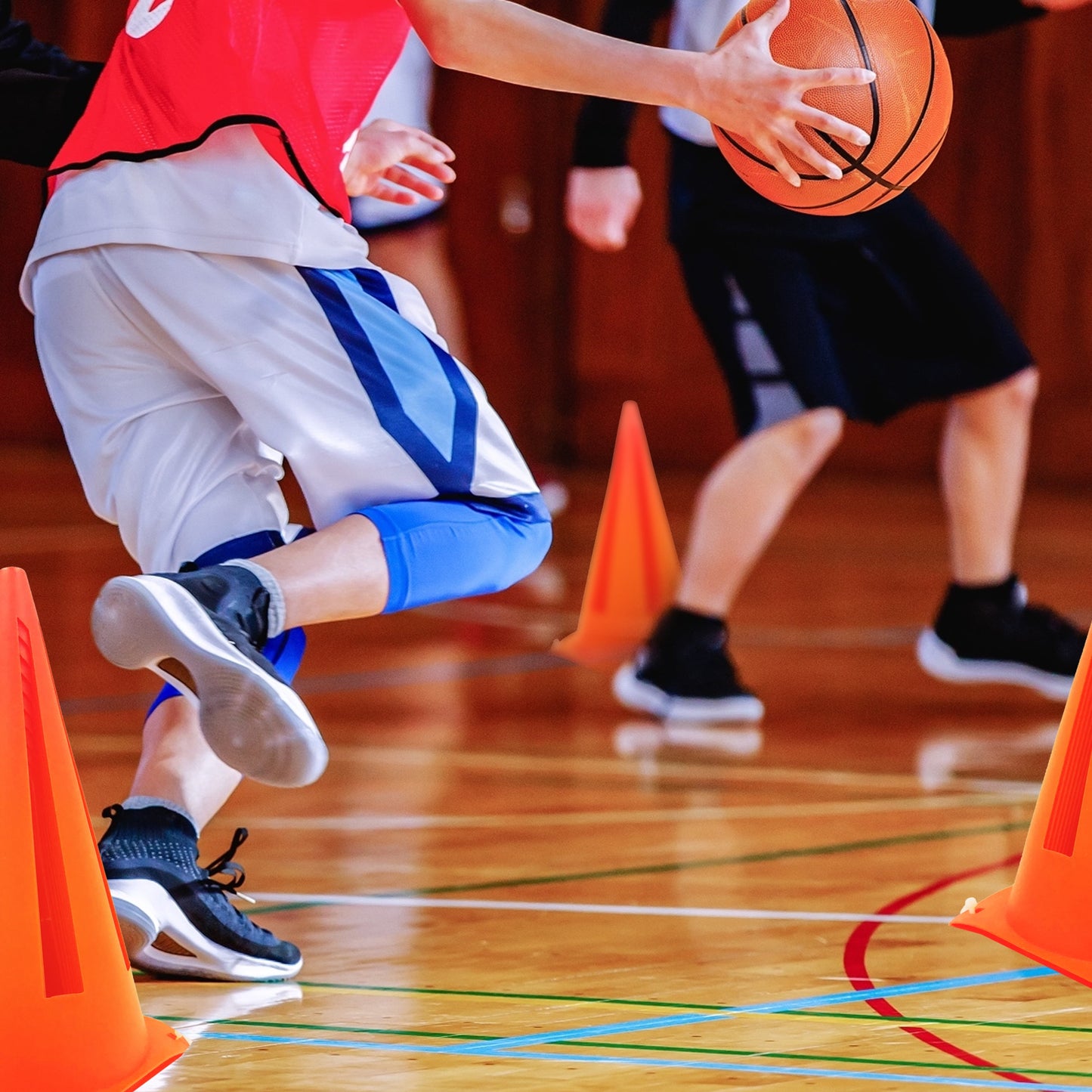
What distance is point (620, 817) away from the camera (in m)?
2.78

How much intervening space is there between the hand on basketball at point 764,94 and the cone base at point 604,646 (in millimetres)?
2457

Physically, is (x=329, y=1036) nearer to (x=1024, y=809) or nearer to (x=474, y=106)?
(x=1024, y=809)

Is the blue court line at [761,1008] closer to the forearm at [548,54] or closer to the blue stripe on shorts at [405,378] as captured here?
the blue stripe on shorts at [405,378]

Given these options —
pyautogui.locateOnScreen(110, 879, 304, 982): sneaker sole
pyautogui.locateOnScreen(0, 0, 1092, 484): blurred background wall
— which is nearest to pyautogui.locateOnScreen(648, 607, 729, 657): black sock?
pyautogui.locateOnScreen(110, 879, 304, 982): sneaker sole

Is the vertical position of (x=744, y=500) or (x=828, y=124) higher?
(x=828, y=124)

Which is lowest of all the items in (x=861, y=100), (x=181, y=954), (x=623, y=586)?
(x=623, y=586)

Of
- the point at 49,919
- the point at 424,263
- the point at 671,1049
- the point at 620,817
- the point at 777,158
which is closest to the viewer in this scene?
the point at 49,919

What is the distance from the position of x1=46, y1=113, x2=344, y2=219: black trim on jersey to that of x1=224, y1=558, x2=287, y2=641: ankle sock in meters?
0.39

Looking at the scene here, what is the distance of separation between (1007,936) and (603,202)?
69.2 inches

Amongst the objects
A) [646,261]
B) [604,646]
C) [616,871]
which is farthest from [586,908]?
[646,261]

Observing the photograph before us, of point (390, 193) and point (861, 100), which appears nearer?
point (861, 100)

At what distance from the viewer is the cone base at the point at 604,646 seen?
166 inches

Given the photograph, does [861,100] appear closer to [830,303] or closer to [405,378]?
[405,378]

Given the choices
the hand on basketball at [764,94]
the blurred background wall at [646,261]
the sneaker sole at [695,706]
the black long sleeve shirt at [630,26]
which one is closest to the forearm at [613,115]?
the black long sleeve shirt at [630,26]
